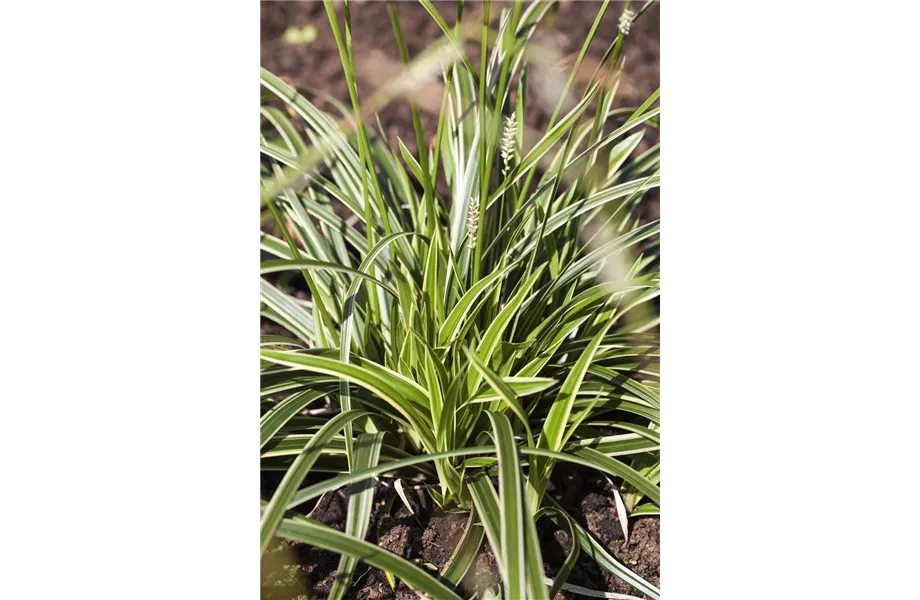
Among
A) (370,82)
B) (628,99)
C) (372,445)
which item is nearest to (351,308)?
(372,445)

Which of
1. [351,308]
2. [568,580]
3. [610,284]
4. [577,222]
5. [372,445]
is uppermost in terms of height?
[577,222]

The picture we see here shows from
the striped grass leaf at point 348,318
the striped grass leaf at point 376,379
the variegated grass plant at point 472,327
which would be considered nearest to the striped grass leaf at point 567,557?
the variegated grass plant at point 472,327

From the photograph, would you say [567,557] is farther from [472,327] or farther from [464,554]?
[472,327]

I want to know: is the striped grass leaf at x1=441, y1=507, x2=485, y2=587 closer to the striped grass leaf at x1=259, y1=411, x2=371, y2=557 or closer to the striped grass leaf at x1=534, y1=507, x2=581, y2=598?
the striped grass leaf at x1=534, y1=507, x2=581, y2=598

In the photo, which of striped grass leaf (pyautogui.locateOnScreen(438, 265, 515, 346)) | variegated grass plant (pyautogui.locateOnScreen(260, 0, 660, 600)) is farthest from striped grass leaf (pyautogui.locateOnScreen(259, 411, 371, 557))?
striped grass leaf (pyautogui.locateOnScreen(438, 265, 515, 346))

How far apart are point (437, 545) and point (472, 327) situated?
0.27 m

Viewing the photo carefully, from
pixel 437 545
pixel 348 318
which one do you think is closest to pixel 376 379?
pixel 348 318

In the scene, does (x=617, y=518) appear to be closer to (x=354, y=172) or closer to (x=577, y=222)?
(x=577, y=222)

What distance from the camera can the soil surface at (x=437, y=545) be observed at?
69cm

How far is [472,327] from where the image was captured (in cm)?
85

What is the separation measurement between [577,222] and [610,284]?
16 centimetres

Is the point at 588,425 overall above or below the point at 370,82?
below

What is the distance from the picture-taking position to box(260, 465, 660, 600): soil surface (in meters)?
0.69
